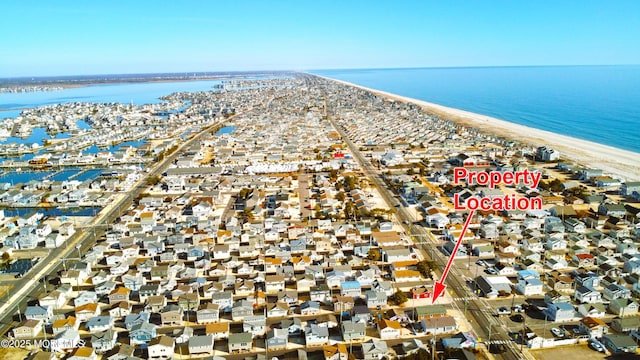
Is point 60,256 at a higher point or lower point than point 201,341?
higher

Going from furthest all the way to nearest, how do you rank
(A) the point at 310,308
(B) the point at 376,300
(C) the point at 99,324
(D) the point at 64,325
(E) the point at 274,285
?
(E) the point at 274,285 → (B) the point at 376,300 → (A) the point at 310,308 → (C) the point at 99,324 → (D) the point at 64,325

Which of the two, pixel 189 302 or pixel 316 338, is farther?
pixel 189 302

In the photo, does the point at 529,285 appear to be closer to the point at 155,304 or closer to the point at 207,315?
the point at 207,315

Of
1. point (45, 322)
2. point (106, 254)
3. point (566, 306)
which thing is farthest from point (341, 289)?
point (106, 254)

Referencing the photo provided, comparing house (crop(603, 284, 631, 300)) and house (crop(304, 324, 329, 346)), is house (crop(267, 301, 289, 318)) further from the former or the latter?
house (crop(603, 284, 631, 300))

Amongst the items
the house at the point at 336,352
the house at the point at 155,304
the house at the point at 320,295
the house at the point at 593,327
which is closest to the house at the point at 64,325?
the house at the point at 155,304

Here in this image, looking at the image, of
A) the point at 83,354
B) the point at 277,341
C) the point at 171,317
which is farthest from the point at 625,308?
the point at 83,354

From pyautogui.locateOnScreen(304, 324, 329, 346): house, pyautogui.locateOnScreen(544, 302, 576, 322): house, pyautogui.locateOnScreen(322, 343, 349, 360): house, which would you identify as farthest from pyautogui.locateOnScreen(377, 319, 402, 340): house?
pyautogui.locateOnScreen(544, 302, 576, 322): house
